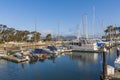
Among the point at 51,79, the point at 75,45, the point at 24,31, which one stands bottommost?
the point at 51,79

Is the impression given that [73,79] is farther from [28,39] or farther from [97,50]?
[28,39]

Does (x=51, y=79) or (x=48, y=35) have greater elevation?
(x=48, y=35)

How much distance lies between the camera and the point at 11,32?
103m

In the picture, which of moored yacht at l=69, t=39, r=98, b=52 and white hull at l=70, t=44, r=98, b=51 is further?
moored yacht at l=69, t=39, r=98, b=52

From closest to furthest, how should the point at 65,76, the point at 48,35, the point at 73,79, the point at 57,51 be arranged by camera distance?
the point at 73,79 < the point at 65,76 < the point at 57,51 < the point at 48,35

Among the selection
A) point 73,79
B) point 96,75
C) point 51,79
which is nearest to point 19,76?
point 51,79

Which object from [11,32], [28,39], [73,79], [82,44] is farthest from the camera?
[28,39]

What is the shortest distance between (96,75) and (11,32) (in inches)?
3006

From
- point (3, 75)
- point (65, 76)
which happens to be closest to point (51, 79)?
point (65, 76)

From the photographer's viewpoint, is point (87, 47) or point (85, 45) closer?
point (87, 47)

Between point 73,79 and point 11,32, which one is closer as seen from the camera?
point 73,79

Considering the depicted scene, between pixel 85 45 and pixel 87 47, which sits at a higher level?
pixel 85 45

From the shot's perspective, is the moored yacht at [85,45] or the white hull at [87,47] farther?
the moored yacht at [85,45]

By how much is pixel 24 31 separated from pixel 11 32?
8.17m
